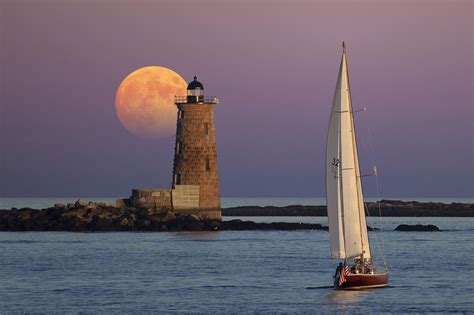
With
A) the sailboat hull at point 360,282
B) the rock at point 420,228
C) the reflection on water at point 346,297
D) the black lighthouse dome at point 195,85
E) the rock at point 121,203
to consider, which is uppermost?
the black lighthouse dome at point 195,85

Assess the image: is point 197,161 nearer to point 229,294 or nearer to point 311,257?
point 311,257

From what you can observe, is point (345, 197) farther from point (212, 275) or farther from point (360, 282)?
point (212, 275)

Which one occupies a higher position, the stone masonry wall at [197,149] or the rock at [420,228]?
the stone masonry wall at [197,149]

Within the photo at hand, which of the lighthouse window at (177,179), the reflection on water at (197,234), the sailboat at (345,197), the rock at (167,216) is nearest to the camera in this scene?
the sailboat at (345,197)

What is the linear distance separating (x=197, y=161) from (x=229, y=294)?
34884mm

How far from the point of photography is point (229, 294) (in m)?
41.3

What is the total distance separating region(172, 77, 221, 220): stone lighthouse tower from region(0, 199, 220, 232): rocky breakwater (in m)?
1.56

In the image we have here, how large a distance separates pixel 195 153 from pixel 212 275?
27448 mm

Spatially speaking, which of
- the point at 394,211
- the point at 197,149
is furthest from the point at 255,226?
the point at 394,211

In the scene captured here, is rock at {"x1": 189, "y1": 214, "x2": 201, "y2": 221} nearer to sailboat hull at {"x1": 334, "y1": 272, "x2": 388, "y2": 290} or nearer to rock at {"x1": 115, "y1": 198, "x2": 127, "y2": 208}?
rock at {"x1": 115, "y1": 198, "x2": 127, "y2": 208}

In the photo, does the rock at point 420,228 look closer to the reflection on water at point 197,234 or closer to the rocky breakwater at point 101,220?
the rocky breakwater at point 101,220

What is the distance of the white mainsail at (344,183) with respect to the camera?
39.8 metres

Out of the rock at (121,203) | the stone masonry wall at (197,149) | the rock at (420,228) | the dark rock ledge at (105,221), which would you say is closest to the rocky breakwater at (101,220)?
the dark rock ledge at (105,221)

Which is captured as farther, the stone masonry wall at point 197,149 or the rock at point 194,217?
the rock at point 194,217
